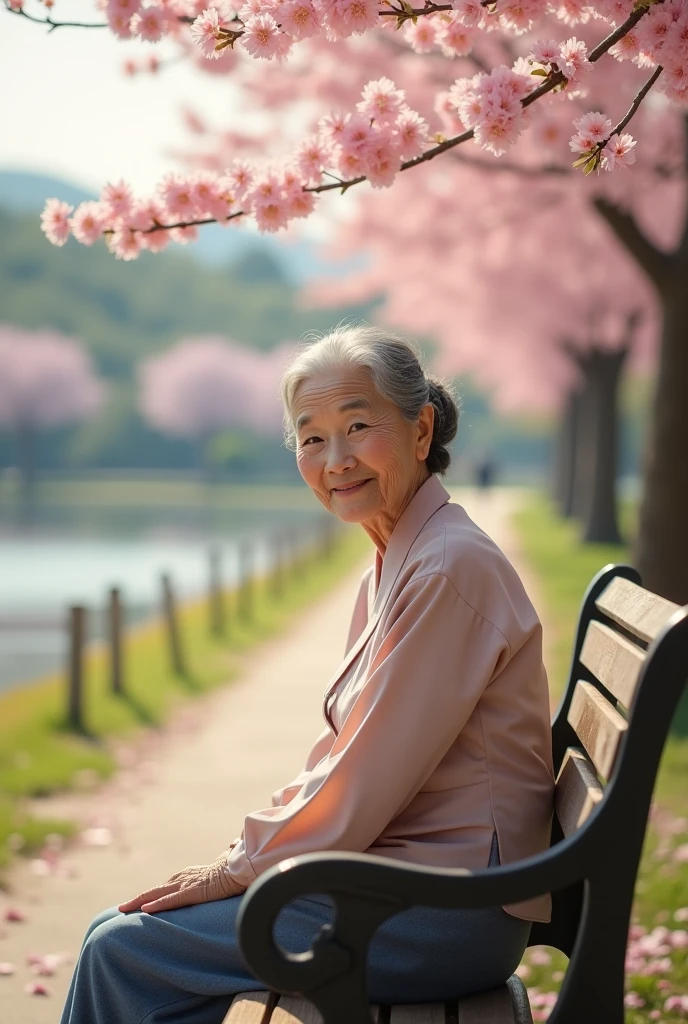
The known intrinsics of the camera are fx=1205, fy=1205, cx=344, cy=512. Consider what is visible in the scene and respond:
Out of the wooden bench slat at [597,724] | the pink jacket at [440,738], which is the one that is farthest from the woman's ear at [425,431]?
the wooden bench slat at [597,724]

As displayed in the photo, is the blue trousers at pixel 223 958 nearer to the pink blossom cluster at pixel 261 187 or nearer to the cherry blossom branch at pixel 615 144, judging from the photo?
the cherry blossom branch at pixel 615 144

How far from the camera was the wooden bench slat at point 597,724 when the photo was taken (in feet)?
7.33

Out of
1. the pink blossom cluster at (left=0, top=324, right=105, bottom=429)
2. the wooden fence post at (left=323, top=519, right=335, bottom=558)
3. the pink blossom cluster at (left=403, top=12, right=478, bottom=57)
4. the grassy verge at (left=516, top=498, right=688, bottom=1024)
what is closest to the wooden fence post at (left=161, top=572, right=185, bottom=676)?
the grassy verge at (left=516, top=498, right=688, bottom=1024)

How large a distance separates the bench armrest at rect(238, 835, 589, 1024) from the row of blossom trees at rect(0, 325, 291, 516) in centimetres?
8624

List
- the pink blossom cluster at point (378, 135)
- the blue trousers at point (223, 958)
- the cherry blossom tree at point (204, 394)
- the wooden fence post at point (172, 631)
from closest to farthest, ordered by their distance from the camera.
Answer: the blue trousers at point (223, 958)
the pink blossom cluster at point (378, 135)
the wooden fence post at point (172, 631)
the cherry blossom tree at point (204, 394)

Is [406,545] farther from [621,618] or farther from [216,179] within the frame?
[216,179]

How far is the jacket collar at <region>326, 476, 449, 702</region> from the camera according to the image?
2768 mm

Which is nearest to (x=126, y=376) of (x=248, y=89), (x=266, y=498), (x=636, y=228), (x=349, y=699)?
(x=266, y=498)

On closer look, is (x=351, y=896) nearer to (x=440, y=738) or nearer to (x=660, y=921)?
(x=440, y=738)

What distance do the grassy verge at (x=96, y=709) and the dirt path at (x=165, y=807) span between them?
7.3 inches

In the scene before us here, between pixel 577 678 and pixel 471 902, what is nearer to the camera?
pixel 471 902

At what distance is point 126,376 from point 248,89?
9601 centimetres

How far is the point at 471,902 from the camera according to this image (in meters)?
2.09

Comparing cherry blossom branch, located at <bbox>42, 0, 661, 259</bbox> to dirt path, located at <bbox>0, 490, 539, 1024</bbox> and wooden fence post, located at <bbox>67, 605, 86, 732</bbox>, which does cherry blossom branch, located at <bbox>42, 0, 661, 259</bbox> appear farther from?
wooden fence post, located at <bbox>67, 605, 86, 732</bbox>
